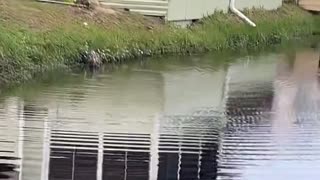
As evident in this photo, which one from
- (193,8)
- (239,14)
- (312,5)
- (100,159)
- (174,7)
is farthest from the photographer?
(312,5)

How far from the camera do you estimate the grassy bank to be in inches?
730

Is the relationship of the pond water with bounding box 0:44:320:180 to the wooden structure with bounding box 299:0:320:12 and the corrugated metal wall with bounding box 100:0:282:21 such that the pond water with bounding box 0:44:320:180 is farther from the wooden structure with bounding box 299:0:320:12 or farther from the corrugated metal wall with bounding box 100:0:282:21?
the wooden structure with bounding box 299:0:320:12

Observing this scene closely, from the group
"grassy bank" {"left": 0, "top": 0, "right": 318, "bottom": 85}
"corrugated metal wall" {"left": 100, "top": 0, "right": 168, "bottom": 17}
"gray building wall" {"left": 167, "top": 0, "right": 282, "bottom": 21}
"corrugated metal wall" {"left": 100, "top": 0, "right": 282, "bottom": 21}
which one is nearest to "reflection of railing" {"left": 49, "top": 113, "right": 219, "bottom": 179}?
"grassy bank" {"left": 0, "top": 0, "right": 318, "bottom": 85}

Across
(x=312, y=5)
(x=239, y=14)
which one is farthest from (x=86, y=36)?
→ (x=312, y=5)

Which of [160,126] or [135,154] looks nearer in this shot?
[135,154]

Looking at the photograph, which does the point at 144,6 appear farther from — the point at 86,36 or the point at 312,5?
the point at 312,5

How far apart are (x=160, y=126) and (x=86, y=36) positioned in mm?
8241

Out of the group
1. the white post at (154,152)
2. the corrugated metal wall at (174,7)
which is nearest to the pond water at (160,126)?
the white post at (154,152)

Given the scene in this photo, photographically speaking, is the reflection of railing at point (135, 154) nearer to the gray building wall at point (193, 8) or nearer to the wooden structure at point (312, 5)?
the gray building wall at point (193, 8)

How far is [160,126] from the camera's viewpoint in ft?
44.2

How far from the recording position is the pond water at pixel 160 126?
10492 mm

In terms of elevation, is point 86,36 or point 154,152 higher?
point 86,36

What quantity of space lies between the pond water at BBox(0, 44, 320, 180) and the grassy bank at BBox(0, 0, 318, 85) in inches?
27.9

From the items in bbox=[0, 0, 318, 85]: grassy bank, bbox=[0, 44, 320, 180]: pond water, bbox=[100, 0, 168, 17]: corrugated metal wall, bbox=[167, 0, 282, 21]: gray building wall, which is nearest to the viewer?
bbox=[0, 44, 320, 180]: pond water
